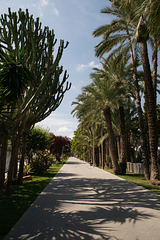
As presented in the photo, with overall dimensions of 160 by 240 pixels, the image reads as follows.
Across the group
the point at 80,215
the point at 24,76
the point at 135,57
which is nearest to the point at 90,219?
the point at 80,215

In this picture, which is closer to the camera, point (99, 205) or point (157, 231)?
point (157, 231)

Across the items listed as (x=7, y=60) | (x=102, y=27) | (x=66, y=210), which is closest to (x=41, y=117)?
(x=7, y=60)

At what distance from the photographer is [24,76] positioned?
6.45 meters

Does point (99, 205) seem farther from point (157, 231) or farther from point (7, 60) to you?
point (7, 60)

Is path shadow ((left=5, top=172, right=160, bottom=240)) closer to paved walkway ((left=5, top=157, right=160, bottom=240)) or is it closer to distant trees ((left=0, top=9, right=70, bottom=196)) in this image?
paved walkway ((left=5, top=157, right=160, bottom=240))

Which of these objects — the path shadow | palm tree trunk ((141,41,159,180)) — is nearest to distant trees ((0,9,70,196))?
the path shadow

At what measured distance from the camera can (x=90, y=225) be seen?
182 inches

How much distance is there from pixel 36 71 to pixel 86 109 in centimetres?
1250

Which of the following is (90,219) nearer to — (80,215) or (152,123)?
(80,215)

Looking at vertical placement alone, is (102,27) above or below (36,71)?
above

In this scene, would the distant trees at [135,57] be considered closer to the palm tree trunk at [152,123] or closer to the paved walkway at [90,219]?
the palm tree trunk at [152,123]

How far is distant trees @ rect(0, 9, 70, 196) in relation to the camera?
251 inches

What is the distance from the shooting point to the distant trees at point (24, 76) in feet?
20.9

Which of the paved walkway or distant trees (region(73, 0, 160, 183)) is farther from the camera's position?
distant trees (region(73, 0, 160, 183))
